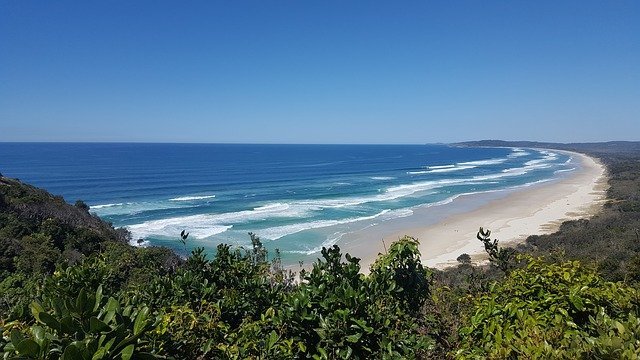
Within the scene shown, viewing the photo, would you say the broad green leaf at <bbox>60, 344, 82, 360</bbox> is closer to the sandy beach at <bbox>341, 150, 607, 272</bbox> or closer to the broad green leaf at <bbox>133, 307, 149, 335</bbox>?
the broad green leaf at <bbox>133, 307, 149, 335</bbox>

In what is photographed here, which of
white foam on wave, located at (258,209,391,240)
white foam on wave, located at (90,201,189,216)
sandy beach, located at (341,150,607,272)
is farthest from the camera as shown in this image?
white foam on wave, located at (90,201,189,216)

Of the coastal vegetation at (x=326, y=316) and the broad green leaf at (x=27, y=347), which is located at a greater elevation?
the broad green leaf at (x=27, y=347)

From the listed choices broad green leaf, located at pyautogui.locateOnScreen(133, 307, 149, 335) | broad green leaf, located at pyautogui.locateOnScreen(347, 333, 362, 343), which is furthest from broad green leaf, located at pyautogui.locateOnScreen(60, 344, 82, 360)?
broad green leaf, located at pyautogui.locateOnScreen(347, 333, 362, 343)

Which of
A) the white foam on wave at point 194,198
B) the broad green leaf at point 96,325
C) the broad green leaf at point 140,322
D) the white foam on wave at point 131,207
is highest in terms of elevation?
the broad green leaf at point 96,325

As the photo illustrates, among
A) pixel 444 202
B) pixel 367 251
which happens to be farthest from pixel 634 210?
pixel 367 251

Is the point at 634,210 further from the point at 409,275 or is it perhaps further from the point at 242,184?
the point at 242,184

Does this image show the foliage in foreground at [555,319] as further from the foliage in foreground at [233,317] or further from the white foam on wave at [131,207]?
the white foam on wave at [131,207]

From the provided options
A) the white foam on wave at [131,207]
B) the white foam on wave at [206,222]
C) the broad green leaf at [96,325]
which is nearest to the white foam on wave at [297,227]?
the white foam on wave at [206,222]

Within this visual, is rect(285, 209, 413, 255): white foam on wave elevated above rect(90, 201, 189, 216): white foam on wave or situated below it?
below
